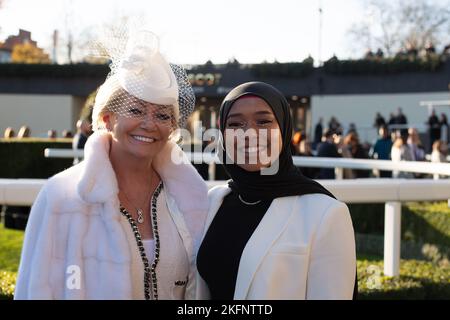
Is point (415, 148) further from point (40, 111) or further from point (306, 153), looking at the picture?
point (40, 111)

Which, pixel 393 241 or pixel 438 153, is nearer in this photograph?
pixel 393 241

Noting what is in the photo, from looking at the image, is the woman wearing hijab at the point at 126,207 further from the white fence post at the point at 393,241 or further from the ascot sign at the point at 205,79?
the ascot sign at the point at 205,79

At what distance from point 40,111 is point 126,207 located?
3011 cm

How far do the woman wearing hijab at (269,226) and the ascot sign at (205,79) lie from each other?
88.8 feet

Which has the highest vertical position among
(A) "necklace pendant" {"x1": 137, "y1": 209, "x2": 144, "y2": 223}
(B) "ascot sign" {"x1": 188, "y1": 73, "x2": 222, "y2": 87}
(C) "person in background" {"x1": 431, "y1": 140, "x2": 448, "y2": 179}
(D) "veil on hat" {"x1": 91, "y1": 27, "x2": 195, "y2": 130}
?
(B) "ascot sign" {"x1": 188, "y1": 73, "x2": 222, "y2": 87}

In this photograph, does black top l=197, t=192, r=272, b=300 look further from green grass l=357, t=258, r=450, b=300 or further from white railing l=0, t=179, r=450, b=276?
green grass l=357, t=258, r=450, b=300

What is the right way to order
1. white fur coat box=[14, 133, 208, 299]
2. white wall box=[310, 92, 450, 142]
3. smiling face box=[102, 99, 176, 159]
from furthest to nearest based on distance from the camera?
white wall box=[310, 92, 450, 142]
smiling face box=[102, 99, 176, 159]
white fur coat box=[14, 133, 208, 299]

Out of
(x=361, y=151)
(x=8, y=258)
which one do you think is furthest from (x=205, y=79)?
(x=8, y=258)

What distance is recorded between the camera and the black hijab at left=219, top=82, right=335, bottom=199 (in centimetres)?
219

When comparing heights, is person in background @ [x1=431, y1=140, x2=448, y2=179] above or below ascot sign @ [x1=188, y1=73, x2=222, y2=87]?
below

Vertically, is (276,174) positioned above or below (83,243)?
above

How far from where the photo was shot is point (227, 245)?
88.7 inches

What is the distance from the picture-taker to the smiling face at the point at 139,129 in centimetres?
239

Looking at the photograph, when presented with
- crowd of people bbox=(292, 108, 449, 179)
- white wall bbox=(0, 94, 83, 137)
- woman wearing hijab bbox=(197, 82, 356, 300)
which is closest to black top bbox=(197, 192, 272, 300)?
woman wearing hijab bbox=(197, 82, 356, 300)
